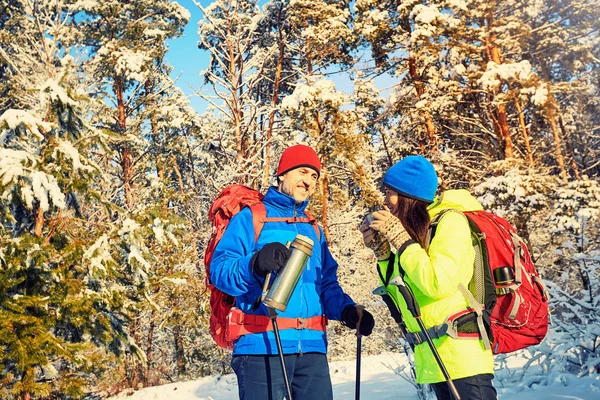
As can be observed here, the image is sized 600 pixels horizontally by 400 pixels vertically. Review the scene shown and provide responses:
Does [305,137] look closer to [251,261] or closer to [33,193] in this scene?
[33,193]

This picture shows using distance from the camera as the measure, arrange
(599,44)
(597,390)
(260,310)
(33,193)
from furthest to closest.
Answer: (599,44) → (33,193) → (597,390) → (260,310)

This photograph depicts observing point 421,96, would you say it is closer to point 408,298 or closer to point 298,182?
point 298,182

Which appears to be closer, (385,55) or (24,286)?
(24,286)

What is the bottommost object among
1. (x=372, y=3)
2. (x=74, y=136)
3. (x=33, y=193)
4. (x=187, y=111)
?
(x=33, y=193)

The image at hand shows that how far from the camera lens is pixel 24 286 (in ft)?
21.3

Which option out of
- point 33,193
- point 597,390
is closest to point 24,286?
point 33,193

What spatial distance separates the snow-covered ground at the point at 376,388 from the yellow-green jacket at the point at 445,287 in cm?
288

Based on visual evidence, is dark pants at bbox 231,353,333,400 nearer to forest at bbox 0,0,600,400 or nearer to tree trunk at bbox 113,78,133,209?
forest at bbox 0,0,600,400

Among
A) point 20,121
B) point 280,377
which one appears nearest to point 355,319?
point 280,377

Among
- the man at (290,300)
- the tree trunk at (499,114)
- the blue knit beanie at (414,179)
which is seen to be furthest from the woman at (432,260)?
the tree trunk at (499,114)

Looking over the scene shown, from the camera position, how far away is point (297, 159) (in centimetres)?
286

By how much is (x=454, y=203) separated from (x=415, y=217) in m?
0.20

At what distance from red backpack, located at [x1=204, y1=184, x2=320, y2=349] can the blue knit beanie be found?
662 mm

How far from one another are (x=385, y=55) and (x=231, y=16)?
5.46m
